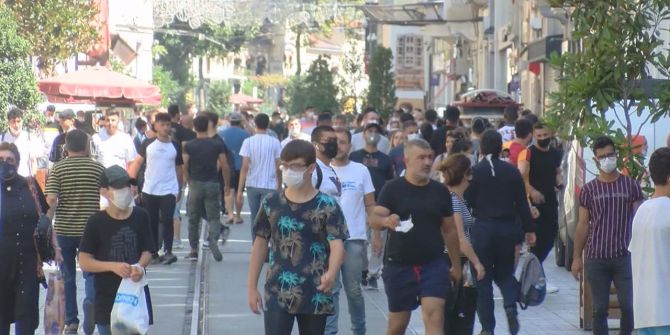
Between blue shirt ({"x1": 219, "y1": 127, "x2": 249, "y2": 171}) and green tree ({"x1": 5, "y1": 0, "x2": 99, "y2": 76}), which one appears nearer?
blue shirt ({"x1": 219, "y1": 127, "x2": 249, "y2": 171})

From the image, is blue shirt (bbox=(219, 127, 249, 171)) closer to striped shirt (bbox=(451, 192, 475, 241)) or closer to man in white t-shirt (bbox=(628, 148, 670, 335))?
striped shirt (bbox=(451, 192, 475, 241))

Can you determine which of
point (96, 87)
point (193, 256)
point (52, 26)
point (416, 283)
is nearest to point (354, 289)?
point (416, 283)

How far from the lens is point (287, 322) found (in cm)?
846

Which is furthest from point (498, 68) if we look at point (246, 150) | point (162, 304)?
point (162, 304)

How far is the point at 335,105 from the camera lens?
53.8 meters

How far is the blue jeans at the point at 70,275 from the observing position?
38.8 feet

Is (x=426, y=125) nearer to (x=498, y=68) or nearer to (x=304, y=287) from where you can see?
(x=304, y=287)

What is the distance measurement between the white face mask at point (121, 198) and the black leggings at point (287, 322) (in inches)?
68.5

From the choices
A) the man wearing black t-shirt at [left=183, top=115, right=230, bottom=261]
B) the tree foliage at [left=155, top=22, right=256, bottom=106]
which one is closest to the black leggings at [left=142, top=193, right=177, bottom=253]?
the man wearing black t-shirt at [left=183, top=115, right=230, bottom=261]

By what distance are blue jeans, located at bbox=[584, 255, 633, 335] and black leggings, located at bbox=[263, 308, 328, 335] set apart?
10.5 feet

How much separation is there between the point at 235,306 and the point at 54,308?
3975 mm

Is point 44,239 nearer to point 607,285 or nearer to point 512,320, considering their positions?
point 512,320

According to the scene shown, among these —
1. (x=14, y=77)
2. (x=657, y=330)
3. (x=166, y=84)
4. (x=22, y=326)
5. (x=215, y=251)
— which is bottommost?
(x=215, y=251)

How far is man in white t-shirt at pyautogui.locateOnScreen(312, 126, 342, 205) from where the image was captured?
12023mm
